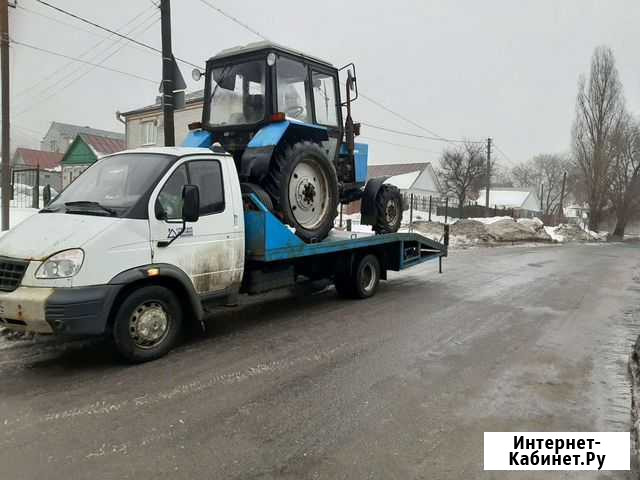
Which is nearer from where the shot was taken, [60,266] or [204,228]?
[60,266]

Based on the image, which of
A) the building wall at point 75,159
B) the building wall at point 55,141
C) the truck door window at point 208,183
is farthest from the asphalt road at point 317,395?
the building wall at point 55,141

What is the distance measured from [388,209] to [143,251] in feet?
17.8

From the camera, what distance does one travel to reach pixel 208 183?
5875 mm

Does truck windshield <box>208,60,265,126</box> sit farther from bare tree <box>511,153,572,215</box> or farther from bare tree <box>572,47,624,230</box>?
bare tree <box>511,153,572,215</box>

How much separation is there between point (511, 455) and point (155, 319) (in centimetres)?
353

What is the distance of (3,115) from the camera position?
12.4 meters

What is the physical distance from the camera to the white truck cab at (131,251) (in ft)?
15.1

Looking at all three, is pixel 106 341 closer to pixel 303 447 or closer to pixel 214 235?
pixel 214 235

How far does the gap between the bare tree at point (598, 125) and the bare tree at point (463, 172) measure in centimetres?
772

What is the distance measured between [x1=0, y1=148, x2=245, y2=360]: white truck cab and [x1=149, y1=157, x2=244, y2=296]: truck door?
0.04ft

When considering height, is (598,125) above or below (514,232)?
above

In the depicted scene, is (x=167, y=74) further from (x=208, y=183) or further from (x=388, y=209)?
(x=208, y=183)

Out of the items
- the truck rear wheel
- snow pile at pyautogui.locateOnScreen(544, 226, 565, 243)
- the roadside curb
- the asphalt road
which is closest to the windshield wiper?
the asphalt road

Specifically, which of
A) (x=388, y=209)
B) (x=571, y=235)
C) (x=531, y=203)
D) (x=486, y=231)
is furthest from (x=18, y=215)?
(x=531, y=203)
